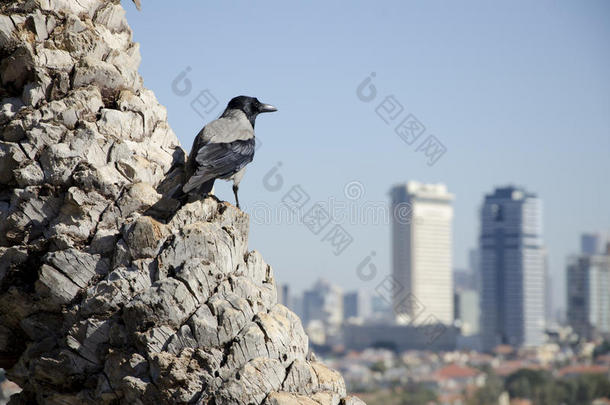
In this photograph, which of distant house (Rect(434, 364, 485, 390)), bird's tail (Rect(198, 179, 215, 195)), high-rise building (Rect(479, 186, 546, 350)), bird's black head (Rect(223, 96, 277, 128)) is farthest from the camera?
high-rise building (Rect(479, 186, 546, 350))

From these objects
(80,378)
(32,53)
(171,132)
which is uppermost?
(32,53)

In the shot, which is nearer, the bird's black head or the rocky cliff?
the rocky cliff

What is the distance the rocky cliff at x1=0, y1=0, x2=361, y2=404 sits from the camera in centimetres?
337

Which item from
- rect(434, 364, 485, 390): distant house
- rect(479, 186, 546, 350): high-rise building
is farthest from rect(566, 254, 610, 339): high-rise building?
rect(434, 364, 485, 390): distant house

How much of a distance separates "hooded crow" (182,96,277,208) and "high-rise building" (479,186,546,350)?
578 feet

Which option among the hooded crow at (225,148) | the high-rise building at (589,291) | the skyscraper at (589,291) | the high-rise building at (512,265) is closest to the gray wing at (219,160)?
the hooded crow at (225,148)

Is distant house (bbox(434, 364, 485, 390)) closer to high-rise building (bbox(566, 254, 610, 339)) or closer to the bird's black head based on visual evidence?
high-rise building (bbox(566, 254, 610, 339))

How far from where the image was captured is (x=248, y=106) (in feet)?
15.2

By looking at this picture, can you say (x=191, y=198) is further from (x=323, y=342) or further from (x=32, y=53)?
(x=323, y=342)

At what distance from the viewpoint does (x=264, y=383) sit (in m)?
3.29

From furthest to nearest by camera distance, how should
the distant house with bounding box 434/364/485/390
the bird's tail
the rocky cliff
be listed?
the distant house with bounding box 434/364/485/390 < the bird's tail < the rocky cliff

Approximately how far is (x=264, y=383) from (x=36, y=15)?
2.02 meters

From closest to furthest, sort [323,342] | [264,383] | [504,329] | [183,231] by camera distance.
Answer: [264,383] < [183,231] < [323,342] < [504,329]

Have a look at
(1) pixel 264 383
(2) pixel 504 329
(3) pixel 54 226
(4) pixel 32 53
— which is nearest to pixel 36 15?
(4) pixel 32 53
